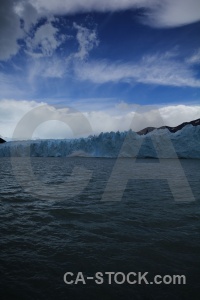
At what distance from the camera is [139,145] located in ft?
179

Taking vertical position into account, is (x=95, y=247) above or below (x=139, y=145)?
below

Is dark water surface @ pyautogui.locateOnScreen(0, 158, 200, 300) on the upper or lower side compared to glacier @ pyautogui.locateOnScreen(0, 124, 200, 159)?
lower

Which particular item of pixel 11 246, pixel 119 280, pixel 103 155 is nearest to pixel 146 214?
pixel 119 280

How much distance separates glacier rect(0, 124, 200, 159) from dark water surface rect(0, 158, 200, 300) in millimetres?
41807

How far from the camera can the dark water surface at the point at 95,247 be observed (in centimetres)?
446

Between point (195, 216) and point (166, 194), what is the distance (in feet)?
14.3

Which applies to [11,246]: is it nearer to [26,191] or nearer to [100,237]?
[100,237]

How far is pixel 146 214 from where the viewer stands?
892 centimetres

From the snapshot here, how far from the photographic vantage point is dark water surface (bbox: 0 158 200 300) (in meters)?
4.46

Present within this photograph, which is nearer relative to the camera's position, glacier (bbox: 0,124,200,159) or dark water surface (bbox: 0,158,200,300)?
dark water surface (bbox: 0,158,200,300)

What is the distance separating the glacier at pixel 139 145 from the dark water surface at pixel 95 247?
41.8 metres

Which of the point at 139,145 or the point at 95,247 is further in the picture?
the point at 139,145

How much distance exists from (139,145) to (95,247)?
4944 centimetres

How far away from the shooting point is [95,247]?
6.08 m
